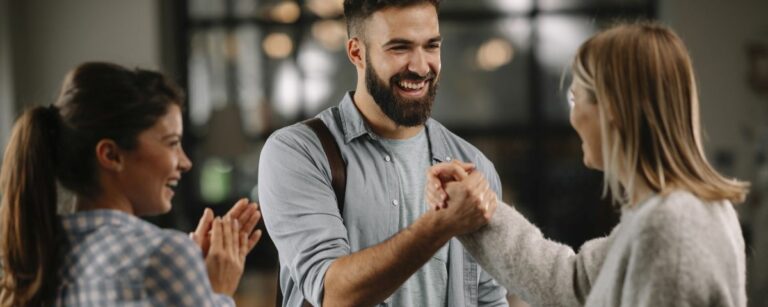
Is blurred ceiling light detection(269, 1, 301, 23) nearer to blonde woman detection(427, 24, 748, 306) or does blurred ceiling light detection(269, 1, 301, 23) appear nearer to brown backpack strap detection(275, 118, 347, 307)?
brown backpack strap detection(275, 118, 347, 307)

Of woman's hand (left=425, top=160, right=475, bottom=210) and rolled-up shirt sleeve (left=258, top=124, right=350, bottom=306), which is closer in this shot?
woman's hand (left=425, top=160, right=475, bottom=210)

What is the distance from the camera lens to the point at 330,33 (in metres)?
6.35

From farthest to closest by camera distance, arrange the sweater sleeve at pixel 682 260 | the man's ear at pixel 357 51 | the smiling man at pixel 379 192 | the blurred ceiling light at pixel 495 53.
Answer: the blurred ceiling light at pixel 495 53 → the man's ear at pixel 357 51 → the smiling man at pixel 379 192 → the sweater sleeve at pixel 682 260

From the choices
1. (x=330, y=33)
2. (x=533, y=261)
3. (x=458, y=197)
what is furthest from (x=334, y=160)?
(x=330, y=33)

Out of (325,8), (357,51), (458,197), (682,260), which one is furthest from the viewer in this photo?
(325,8)

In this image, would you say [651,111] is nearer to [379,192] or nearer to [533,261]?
[533,261]

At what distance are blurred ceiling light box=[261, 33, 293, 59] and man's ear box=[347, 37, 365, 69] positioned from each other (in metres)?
4.51

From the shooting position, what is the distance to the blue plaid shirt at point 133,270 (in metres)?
1.18

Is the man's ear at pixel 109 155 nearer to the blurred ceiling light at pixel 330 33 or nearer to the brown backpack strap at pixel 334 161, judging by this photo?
the brown backpack strap at pixel 334 161

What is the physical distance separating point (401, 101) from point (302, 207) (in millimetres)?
317

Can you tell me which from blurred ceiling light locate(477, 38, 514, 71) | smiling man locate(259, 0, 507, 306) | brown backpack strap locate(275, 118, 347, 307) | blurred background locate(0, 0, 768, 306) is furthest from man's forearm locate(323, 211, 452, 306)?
blurred ceiling light locate(477, 38, 514, 71)

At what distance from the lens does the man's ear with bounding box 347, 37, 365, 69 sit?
6.25ft

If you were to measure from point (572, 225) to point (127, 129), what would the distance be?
5472 mm

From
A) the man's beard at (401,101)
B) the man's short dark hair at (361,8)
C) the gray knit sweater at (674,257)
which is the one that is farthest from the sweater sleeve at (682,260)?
the man's short dark hair at (361,8)
